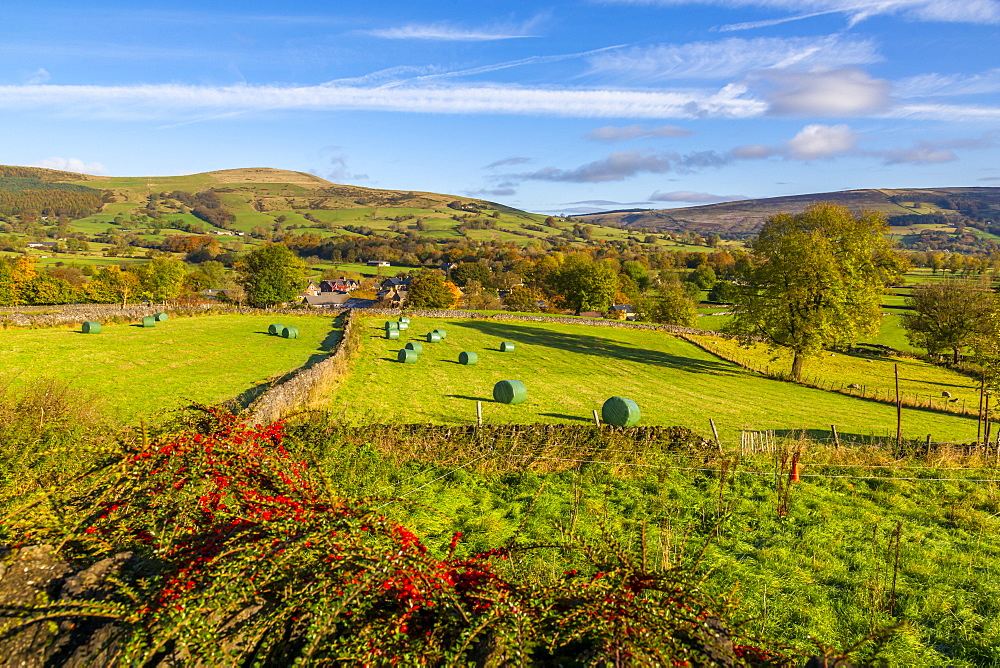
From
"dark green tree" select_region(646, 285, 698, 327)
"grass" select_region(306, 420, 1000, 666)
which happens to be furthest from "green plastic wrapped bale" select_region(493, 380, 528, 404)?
"dark green tree" select_region(646, 285, 698, 327)

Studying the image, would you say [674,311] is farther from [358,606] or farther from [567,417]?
[358,606]

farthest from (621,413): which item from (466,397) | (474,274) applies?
(474,274)

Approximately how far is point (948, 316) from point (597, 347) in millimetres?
44521

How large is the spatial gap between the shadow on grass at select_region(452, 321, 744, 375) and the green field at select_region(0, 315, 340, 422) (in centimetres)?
1770

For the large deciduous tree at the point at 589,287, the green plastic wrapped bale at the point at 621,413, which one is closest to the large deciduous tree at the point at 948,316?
the large deciduous tree at the point at 589,287

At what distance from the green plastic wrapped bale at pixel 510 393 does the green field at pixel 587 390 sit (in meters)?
0.45

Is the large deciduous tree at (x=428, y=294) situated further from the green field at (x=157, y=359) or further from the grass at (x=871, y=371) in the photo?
the grass at (x=871, y=371)

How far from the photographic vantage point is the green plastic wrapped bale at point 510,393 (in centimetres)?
2586

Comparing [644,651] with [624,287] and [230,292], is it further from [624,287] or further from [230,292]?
[624,287]

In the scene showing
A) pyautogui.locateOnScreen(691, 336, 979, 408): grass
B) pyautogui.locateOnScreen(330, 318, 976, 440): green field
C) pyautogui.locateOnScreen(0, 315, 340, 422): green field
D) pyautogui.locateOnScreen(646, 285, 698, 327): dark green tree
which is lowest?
pyautogui.locateOnScreen(691, 336, 979, 408): grass

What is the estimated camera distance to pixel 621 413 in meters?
22.8

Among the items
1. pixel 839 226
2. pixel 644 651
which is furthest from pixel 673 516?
pixel 839 226

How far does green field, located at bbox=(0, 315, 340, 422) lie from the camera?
923 inches

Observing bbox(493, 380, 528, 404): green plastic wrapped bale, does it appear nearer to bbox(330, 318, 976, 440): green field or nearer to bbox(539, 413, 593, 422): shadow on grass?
bbox(330, 318, 976, 440): green field
